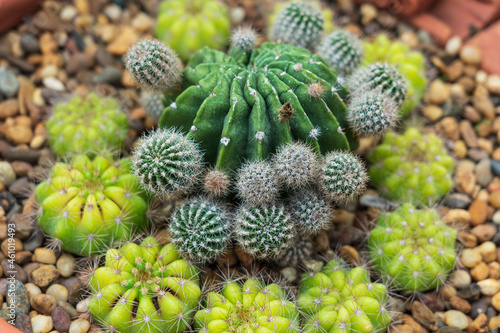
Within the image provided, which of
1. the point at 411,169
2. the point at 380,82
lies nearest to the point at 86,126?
the point at 380,82

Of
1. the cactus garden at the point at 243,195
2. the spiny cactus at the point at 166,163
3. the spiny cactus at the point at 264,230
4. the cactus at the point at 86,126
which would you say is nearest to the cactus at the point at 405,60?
the cactus garden at the point at 243,195

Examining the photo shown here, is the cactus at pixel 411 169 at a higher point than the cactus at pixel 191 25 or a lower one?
lower

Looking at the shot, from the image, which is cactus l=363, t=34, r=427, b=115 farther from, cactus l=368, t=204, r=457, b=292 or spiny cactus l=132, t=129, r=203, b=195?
spiny cactus l=132, t=129, r=203, b=195

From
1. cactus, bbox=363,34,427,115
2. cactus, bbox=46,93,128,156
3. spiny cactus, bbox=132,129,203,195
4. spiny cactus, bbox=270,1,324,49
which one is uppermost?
spiny cactus, bbox=270,1,324,49

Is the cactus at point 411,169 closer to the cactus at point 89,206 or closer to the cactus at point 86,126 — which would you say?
the cactus at point 89,206

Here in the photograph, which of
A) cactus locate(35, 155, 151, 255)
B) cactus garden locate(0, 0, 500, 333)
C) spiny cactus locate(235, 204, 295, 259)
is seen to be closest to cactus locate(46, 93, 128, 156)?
cactus garden locate(0, 0, 500, 333)

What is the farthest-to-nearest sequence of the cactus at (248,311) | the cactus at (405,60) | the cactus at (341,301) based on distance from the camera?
the cactus at (405,60)
the cactus at (341,301)
the cactus at (248,311)
